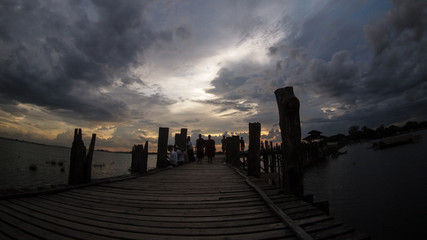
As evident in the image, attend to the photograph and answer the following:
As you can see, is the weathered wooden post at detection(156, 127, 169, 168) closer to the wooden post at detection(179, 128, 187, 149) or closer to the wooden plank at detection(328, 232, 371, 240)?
the wooden post at detection(179, 128, 187, 149)

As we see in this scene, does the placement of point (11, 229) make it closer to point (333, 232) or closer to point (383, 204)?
point (333, 232)

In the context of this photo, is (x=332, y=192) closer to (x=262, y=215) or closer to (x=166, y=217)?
(x=262, y=215)

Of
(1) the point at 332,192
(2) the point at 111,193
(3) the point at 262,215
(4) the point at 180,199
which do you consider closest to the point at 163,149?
(2) the point at 111,193

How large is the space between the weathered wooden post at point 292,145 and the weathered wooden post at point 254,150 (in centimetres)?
268

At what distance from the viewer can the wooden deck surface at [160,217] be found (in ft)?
8.22

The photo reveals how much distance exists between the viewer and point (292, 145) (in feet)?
14.5

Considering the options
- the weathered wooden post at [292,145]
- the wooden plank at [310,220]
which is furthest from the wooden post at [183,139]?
the wooden plank at [310,220]

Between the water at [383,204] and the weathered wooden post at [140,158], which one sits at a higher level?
the weathered wooden post at [140,158]

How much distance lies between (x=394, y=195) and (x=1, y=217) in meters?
15.6

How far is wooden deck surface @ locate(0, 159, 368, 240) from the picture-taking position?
251 cm

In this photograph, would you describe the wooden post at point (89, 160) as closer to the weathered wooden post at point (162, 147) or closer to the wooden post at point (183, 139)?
the weathered wooden post at point (162, 147)

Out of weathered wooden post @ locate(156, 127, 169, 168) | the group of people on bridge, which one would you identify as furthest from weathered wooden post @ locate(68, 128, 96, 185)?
the group of people on bridge

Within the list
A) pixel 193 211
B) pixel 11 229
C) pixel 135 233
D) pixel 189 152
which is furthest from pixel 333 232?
pixel 189 152

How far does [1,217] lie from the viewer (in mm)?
2875
